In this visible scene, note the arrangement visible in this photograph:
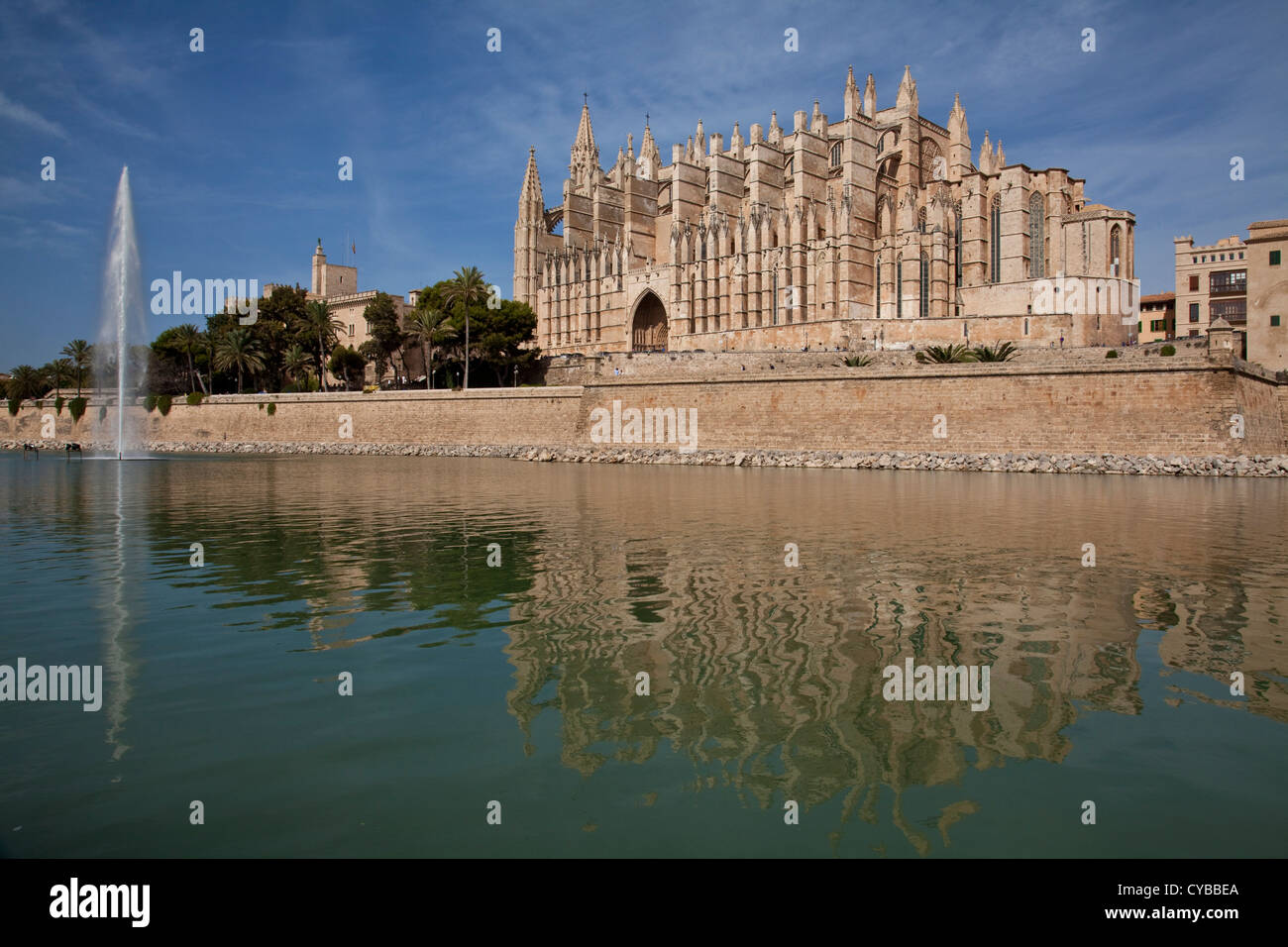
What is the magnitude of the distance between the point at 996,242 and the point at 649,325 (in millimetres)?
23051

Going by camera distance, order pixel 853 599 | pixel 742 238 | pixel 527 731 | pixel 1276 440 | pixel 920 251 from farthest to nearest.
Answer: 1. pixel 742 238
2. pixel 920 251
3. pixel 1276 440
4. pixel 853 599
5. pixel 527 731

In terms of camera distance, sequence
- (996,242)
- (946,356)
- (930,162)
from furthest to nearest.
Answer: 1. (930,162)
2. (996,242)
3. (946,356)

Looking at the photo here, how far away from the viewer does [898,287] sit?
4647cm

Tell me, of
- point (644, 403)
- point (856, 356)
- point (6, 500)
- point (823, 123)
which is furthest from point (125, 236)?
point (823, 123)

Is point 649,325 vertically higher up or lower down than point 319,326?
higher up

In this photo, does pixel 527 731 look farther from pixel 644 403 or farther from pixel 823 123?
pixel 823 123

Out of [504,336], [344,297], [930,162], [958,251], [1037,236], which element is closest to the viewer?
[1037,236]

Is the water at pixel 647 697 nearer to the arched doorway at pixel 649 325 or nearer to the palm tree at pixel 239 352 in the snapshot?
the arched doorway at pixel 649 325

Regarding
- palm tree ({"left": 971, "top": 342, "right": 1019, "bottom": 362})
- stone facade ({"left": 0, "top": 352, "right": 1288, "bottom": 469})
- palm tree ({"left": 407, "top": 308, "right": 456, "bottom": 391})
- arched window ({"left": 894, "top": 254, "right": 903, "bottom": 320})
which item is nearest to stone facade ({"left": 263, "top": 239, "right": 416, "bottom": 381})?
palm tree ({"left": 407, "top": 308, "right": 456, "bottom": 391})

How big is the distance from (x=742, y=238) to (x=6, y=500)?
39.9 meters

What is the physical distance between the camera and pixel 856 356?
3728 centimetres

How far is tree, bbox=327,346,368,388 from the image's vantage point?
6154 cm

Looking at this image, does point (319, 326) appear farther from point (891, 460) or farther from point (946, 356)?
point (891, 460)

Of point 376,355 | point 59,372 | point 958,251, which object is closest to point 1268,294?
point 958,251
